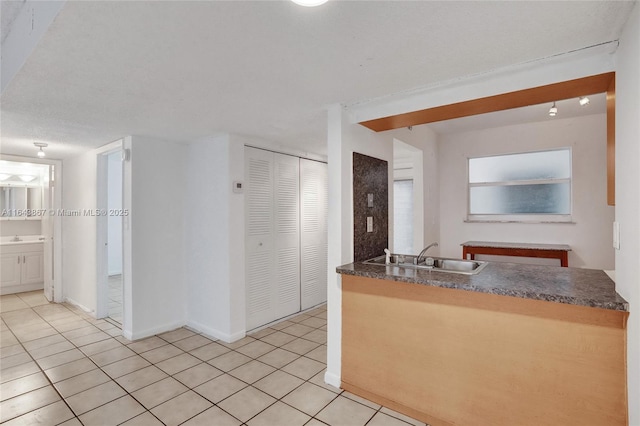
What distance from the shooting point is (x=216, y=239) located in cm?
356

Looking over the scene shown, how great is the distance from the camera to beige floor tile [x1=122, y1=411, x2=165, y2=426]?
211 centimetres

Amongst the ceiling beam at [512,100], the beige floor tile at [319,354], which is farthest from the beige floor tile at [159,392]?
the ceiling beam at [512,100]

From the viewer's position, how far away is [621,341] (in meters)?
1.58

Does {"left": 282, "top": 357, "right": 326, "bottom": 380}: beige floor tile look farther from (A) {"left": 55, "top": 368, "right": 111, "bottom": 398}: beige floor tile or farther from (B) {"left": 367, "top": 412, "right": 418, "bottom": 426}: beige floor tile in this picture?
(A) {"left": 55, "top": 368, "right": 111, "bottom": 398}: beige floor tile

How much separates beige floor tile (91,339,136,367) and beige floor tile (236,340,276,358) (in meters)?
1.08

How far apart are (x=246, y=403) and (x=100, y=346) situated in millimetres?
2028

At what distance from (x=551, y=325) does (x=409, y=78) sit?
5.47 ft

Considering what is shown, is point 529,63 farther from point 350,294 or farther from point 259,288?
point 259,288

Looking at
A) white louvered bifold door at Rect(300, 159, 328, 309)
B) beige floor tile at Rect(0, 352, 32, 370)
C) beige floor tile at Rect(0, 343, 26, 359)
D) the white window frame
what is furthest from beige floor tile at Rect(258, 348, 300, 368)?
the white window frame

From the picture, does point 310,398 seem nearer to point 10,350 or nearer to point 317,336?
point 317,336

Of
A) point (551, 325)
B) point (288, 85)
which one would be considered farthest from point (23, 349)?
point (551, 325)

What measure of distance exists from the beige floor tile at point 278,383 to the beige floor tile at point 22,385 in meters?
1.79

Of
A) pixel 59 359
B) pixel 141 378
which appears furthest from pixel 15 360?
pixel 141 378

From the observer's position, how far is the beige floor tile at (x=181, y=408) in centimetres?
216
